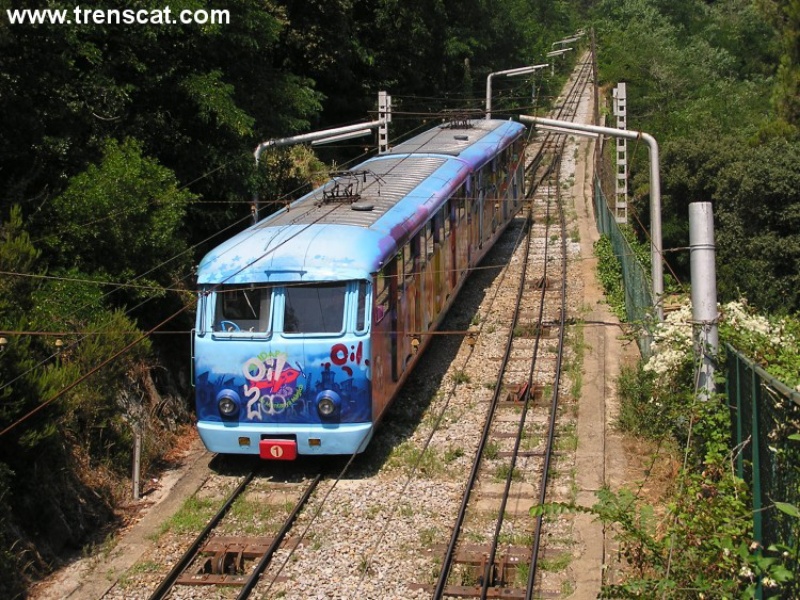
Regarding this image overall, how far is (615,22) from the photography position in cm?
7900

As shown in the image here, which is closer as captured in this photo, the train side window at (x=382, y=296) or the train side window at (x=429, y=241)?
the train side window at (x=382, y=296)

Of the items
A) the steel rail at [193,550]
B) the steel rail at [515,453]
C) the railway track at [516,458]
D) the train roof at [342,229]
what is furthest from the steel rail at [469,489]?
the train roof at [342,229]

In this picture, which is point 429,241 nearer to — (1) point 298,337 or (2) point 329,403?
(1) point 298,337

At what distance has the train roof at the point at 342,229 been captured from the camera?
1213 cm

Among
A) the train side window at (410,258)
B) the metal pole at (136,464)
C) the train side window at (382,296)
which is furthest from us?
the train side window at (410,258)

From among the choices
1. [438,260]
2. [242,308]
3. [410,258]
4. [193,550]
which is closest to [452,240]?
[438,260]

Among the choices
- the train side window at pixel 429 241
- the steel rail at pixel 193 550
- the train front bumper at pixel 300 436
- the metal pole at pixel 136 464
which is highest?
the train side window at pixel 429 241

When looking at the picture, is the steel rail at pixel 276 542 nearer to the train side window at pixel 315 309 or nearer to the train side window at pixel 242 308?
the train side window at pixel 315 309

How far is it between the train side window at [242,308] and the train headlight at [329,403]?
1.11 m

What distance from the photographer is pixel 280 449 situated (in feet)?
39.1

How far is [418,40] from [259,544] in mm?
28755

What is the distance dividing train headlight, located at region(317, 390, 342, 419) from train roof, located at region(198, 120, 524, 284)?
1.41m

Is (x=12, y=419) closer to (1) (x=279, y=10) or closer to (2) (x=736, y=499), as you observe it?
(2) (x=736, y=499)

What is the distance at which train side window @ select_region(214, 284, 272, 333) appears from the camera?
12109 millimetres
